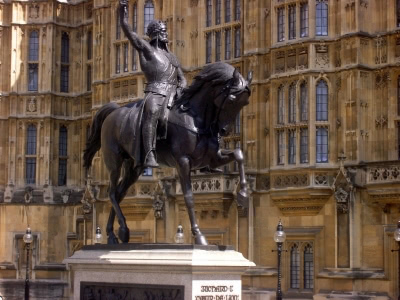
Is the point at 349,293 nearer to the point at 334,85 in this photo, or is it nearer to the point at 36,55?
the point at 334,85

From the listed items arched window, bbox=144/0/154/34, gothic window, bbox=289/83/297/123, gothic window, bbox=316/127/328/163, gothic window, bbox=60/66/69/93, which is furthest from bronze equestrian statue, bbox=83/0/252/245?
gothic window, bbox=60/66/69/93

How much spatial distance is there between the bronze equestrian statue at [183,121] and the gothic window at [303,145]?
711 inches

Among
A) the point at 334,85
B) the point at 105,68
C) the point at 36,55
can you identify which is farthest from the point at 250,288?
the point at 36,55

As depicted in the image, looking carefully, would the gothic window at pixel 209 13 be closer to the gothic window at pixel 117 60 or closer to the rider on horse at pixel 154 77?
the gothic window at pixel 117 60

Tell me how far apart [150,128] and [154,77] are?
1.04 m

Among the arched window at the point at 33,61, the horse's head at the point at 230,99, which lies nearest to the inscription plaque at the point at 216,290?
the horse's head at the point at 230,99

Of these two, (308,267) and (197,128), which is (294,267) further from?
(197,128)

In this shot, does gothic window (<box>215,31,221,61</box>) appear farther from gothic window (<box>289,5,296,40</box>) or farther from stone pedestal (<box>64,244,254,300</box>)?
stone pedestal (<box>64,244,254,300</box>)

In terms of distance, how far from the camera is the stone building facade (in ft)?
105

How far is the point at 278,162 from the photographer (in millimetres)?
34281

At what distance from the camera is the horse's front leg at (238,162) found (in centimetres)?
1399

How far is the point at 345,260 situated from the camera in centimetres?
3180

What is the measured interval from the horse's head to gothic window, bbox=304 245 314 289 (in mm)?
19340

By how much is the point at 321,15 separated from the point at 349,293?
9931 mm
